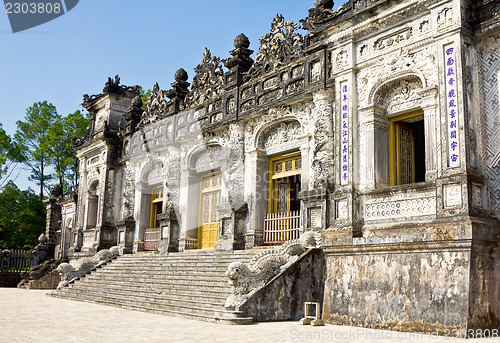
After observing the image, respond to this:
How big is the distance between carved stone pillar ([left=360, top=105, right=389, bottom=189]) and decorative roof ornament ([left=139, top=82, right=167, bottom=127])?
9.44 metres

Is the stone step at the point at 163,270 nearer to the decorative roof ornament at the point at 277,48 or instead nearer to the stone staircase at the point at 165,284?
the stone staircase at the point at 165,284

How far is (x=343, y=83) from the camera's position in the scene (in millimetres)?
10906

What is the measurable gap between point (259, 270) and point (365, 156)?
10.1ft

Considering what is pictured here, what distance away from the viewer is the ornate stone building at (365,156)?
841 centimetres

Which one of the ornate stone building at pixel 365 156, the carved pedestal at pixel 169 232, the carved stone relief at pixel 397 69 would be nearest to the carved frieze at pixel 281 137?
the ornate stone building at pixel 365 156

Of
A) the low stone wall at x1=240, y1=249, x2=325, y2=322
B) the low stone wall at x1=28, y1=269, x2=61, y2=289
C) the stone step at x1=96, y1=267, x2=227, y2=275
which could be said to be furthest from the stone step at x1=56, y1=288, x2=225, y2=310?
the low stone wall at x1=28, y1=269, x2=61, y2=289

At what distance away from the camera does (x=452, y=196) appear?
842 cm

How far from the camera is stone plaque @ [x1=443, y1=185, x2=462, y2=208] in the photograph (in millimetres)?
8320

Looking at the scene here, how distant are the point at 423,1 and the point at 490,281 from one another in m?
5.07

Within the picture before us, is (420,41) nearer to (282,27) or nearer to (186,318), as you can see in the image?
(282,27)

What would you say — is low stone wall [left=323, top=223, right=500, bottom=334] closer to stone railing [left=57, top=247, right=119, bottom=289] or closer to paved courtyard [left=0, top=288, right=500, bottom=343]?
paved courtyard [left=0, top=288, right=500, bottom=343]

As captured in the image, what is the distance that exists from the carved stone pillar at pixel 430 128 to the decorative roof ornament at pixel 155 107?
10.7 meters

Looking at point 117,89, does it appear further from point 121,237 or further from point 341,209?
point 341,209

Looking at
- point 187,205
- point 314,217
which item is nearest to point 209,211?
point 187,205
